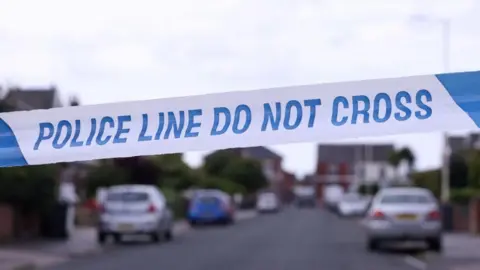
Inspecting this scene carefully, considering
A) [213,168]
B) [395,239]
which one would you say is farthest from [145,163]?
[395,239]

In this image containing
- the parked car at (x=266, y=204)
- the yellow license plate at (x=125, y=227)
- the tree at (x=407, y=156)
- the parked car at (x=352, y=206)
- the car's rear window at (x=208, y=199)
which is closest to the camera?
the yellow license plate at (x=125, y=227)

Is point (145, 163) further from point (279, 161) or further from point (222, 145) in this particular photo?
point (279, 161)

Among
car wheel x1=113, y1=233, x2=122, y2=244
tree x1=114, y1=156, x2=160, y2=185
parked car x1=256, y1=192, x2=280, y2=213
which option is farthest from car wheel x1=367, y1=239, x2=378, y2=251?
parked car x1=256, y1=192, x2=280, y2=213

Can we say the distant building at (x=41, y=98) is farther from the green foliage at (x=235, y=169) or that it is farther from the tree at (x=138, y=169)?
the green foliage at (x=235, y=169)

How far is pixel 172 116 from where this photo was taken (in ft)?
30.9

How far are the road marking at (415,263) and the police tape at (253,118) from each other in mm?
8905

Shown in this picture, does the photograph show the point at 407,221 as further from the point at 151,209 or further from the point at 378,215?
the point at 151,209

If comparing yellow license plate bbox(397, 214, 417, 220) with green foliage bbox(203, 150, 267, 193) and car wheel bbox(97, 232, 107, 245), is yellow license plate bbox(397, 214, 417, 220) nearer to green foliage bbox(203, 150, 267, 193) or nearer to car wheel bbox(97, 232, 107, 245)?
car wheel bbox(97, 232, 107, 245)

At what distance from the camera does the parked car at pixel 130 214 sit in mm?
25688

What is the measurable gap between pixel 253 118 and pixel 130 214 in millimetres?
16812

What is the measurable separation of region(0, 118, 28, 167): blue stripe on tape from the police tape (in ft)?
0.08

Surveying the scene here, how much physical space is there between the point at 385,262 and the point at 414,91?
9.95 meters

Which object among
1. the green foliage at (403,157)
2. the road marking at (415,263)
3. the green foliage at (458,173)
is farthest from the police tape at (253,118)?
the green foliage at (403,157)

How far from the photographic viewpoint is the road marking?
59.4ft
